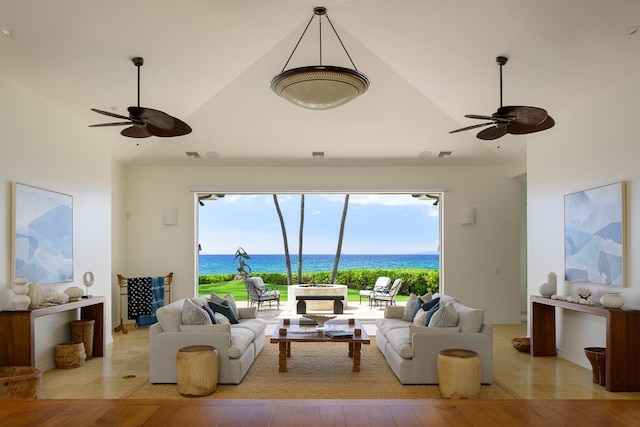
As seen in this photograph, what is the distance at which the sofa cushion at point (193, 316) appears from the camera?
5.64m

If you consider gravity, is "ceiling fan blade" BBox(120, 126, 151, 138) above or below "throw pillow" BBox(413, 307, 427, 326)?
above

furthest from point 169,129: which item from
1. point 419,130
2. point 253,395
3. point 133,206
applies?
point 133,206

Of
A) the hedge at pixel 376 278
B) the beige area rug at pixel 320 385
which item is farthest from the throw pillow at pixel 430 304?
the hedge at pixel 376 278

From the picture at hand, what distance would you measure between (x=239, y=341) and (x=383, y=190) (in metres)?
4.76

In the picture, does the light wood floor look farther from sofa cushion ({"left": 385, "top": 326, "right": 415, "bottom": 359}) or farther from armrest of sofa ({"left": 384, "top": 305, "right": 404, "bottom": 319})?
armrest of sofa ({"left": 384, "top": 305, "right": 404, "bottom": 319})

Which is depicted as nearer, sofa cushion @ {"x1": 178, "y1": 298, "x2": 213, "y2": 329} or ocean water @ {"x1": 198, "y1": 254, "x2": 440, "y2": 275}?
sofa cushion @ {"x1": 178, "y1": 298, "x2": 213, "y2": 329}

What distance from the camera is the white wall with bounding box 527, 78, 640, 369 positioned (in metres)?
5.43

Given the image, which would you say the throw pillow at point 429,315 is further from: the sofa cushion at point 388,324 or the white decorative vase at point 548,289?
the white decorative vase at point 548,289

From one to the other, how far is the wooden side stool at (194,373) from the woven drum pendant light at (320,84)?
2501 mm

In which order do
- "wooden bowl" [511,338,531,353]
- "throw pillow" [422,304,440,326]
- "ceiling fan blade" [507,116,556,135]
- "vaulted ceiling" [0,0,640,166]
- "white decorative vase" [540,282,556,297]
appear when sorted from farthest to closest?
"wooden bowl" [511,338,531,353], "white decorative vase" [540,282,556,297], "throw pillow" [422,304,440,326], "ceiling fan blade" [507,116,556,135], "vaulted ceiling" [0,0,640,166]

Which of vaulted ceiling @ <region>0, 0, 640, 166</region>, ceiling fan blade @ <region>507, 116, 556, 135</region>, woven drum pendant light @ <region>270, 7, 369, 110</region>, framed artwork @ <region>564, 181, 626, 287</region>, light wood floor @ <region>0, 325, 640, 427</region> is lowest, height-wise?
light wood floor @ <region>0, 325, 640, 427</region>

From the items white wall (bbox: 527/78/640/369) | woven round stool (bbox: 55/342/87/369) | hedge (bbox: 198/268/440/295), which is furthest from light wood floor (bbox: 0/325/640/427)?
hedge (bbox: 198/268/440/295)

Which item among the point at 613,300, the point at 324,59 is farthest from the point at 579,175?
the point at 324,59

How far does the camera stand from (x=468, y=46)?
18.7 feet
